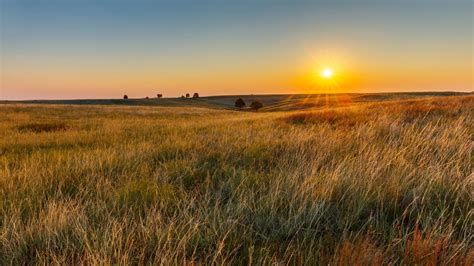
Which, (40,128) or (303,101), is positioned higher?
(40,128)

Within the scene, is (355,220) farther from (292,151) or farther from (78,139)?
(78,139)

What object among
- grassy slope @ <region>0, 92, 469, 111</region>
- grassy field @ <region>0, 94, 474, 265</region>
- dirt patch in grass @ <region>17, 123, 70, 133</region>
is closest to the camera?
grassy field @ <region>0, 94, 474, 265</region>

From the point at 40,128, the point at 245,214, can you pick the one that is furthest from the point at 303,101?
the point at 245,214

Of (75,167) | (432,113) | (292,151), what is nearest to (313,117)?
(432,113)

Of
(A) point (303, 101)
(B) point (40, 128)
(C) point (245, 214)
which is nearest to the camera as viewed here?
(C) point (245, 214)

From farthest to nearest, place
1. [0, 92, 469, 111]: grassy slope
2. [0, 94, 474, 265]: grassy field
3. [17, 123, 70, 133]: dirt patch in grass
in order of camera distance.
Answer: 1. [0, 92, 469, 111]: grassy slope
2. [17, 123, 70, 133]: dirt patch in grass
3. [0, 94, 474, 265]: grassy field

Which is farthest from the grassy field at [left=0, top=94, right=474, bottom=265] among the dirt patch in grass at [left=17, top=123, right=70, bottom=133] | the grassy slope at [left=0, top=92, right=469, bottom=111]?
the grassy slope at [left=0, top=92, right=469, bottom=111]

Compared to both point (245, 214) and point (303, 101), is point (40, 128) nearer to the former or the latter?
point (245, 214)

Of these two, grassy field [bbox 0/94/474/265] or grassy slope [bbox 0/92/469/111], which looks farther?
grassy slope [bbox 0/92/469/111]

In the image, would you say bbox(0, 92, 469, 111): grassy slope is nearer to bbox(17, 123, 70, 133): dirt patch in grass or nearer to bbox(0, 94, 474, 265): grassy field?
bbox(17, 123, 70, 133): dirt patch in grass

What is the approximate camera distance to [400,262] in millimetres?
1763

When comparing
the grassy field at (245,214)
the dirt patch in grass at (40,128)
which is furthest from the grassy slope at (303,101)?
the grassy field at (245,214)

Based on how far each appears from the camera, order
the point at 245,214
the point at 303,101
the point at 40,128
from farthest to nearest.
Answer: the point at 303,101
the point at 40,128
the point at 245,214

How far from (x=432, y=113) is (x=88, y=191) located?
9814 mm
